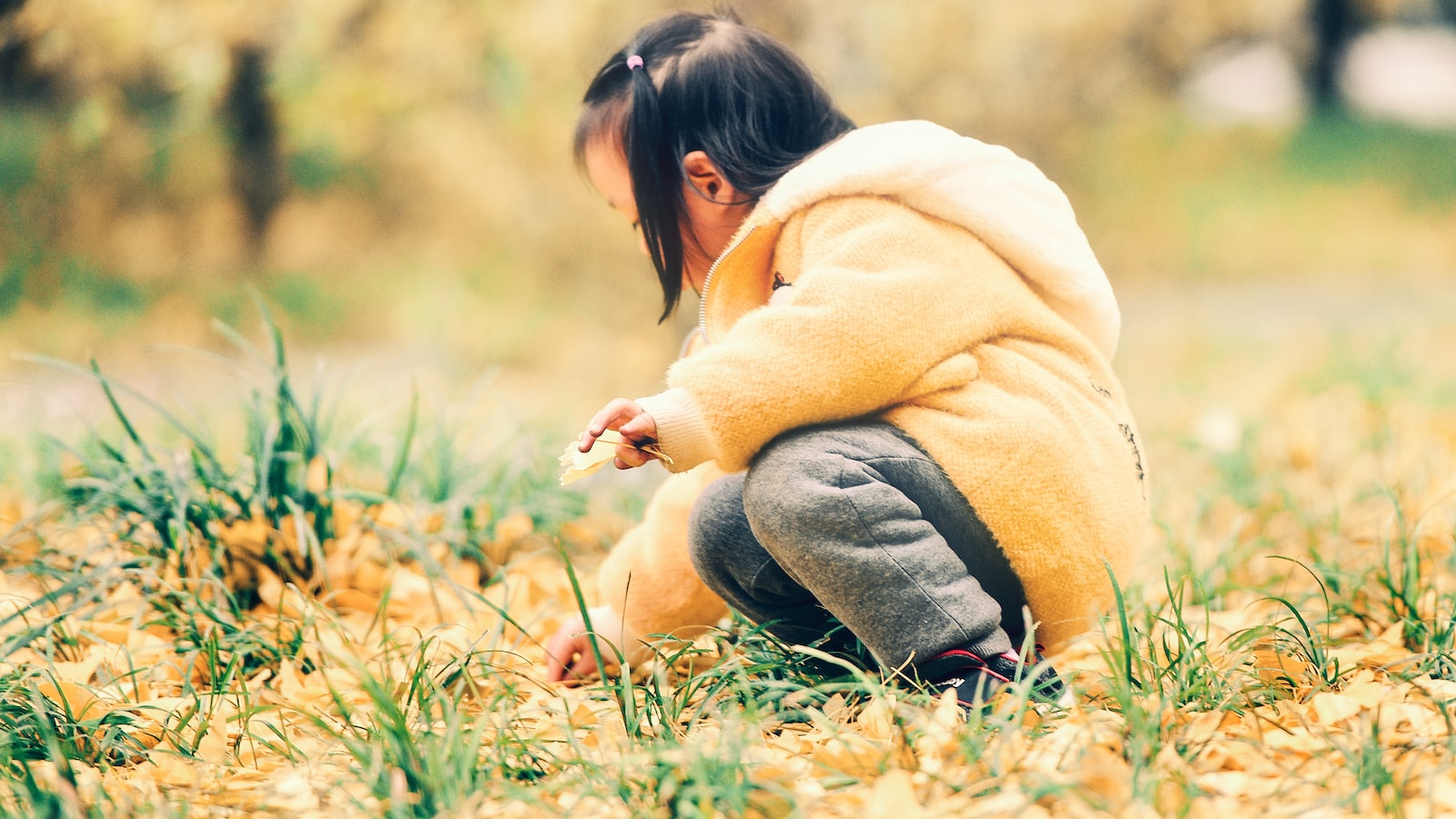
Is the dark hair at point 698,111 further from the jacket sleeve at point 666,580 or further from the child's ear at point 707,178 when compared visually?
the jacket sleeve at point 666,580

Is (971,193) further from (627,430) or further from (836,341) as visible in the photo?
(627,430)

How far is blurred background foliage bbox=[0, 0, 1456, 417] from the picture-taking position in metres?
Answer: 4.21

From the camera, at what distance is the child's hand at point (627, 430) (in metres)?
1.16

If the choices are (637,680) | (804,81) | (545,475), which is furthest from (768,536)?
(545,475)

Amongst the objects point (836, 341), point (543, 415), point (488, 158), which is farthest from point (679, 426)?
point (488, 158)

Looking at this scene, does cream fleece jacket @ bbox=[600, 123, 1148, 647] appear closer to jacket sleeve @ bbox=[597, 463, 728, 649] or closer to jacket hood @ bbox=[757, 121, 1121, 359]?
jacket hood @ bbox=[757, 121, 1121, 359]

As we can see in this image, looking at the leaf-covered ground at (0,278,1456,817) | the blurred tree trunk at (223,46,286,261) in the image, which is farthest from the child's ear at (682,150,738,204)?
the blurred tree trunk at (223,46,286,261)

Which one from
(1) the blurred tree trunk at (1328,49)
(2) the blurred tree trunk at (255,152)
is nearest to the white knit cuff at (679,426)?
(2) the blurred tree trunk at (255,152)

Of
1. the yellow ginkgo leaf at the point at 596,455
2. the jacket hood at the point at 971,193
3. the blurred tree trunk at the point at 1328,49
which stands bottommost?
the yellow ginkgo leaf at the point at 596,455

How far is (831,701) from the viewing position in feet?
4.00

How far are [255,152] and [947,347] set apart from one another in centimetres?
562

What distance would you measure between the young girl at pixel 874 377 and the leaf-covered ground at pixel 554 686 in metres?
0.09

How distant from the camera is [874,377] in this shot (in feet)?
3.96

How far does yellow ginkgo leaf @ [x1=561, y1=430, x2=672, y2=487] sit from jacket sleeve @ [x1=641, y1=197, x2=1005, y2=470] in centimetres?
2
